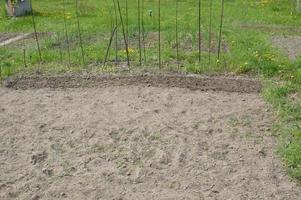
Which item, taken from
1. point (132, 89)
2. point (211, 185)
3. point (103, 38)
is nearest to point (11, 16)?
point (103, 38)

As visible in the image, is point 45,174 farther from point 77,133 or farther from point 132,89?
point 132,89

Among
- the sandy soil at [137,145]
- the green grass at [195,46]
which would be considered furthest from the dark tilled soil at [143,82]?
the green grass at [195,46]

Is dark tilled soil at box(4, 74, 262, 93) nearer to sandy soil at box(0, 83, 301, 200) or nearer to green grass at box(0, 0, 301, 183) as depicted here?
sandy soil at box(0, 83, 301, 200)

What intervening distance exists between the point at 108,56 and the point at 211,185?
3.91 m

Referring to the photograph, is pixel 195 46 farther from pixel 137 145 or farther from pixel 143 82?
pixel 137 145

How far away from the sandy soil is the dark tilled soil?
160 millimetres

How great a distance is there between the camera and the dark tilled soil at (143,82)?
646 cm

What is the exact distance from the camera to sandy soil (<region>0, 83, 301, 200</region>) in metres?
4.19

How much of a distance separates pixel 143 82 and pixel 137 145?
1.83 meters

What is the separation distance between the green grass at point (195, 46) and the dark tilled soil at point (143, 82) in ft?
0.96

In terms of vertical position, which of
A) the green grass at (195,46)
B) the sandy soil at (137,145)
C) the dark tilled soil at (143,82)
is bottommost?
the sandy soil at (137,145)

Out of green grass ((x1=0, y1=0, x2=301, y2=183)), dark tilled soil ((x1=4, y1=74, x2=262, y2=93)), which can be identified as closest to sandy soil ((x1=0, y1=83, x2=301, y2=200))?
dark tilled soil ((x1=4, y1=74, x2=262, y2=93))

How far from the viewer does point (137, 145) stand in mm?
4906

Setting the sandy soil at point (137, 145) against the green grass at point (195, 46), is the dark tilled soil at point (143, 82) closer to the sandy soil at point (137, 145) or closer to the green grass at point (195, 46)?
the sandy soil at point (137, 145)
